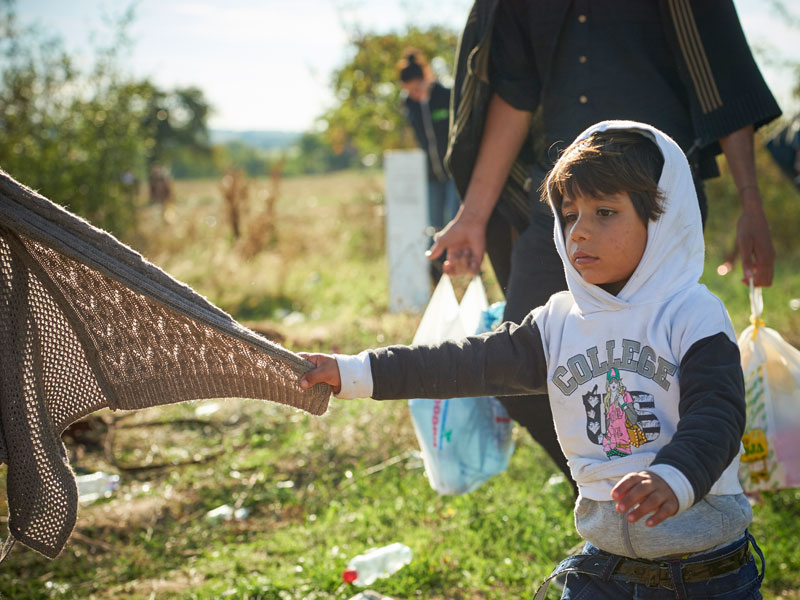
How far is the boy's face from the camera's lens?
2.02 meters

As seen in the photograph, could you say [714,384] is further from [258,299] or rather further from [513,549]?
[258,299]

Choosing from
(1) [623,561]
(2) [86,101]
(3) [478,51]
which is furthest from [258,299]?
(1) [623,561]

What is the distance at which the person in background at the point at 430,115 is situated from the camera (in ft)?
26.3

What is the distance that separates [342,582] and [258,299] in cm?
638

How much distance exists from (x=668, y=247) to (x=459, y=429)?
152 cm

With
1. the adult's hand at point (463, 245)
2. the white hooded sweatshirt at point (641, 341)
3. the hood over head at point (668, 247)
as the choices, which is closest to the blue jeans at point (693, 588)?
the white hooded sweatshirt at point (641, 341)

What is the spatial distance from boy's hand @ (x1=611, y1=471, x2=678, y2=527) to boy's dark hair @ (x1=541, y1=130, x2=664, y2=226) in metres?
0.71

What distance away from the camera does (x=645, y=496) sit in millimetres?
1542

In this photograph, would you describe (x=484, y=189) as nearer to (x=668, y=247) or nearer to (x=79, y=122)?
(x=668, y=247)

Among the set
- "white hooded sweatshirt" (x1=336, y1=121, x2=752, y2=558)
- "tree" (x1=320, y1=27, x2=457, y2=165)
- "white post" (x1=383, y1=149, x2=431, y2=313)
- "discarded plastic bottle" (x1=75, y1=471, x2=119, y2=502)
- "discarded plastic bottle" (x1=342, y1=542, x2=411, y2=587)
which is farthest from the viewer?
"tree" (x1=320, y1=27, x2=457, y2=165)

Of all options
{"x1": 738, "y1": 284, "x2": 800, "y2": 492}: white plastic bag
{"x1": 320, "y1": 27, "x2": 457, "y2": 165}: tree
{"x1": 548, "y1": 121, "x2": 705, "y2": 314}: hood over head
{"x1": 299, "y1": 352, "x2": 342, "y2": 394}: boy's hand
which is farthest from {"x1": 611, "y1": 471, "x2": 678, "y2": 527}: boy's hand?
{"x1": 320, "y1": 27, "x2": 457, "y2": 165}: tree

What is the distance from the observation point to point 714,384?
1.79 meters

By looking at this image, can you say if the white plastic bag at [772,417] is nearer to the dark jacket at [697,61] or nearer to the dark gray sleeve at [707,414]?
the dark jacket at [697,61]

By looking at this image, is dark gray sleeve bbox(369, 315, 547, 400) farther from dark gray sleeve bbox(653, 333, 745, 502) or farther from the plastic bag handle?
the plastic bag handle
